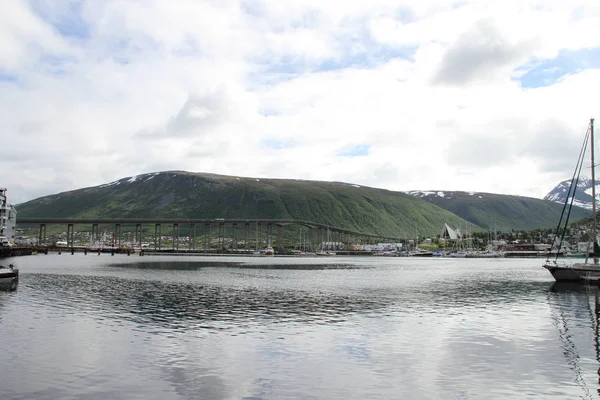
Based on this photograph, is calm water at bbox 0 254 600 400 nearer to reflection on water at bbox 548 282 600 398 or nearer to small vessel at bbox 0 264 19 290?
reflection on water at bbox 548 282 600 398

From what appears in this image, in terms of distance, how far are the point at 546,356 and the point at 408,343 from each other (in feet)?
28.7

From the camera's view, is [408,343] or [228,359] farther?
[408,343]

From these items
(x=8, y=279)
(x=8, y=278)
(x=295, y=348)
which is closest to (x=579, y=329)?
(x=295, y=348)

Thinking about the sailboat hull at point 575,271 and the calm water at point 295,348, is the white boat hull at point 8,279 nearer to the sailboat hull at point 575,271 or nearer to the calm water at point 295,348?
the calm water at point 295,348

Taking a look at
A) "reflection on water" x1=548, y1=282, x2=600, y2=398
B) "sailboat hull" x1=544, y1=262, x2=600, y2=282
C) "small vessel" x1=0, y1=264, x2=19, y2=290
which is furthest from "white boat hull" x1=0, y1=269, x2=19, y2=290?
"sailboat hull" x1=544, y1=262, x2=600, y2=282

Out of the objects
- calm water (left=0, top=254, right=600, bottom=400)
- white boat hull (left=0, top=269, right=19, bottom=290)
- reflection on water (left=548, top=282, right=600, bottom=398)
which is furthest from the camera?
white boat hull (left=0, top=269, right=19, bottom=290)

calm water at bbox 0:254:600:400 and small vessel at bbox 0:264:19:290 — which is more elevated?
small vessel at bbox 0:264:19:290

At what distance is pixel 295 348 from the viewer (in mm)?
33219

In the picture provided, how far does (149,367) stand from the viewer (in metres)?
27.9

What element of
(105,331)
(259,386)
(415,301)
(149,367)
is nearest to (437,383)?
(259,386)

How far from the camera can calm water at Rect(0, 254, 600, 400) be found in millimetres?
24297

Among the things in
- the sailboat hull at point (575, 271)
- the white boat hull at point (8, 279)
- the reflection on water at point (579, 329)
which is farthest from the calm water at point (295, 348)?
the sailboat hull at point (575, 271)

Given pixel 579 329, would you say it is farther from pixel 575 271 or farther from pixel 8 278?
pixel 8 278

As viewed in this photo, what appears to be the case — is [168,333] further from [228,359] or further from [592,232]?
[592,232]
